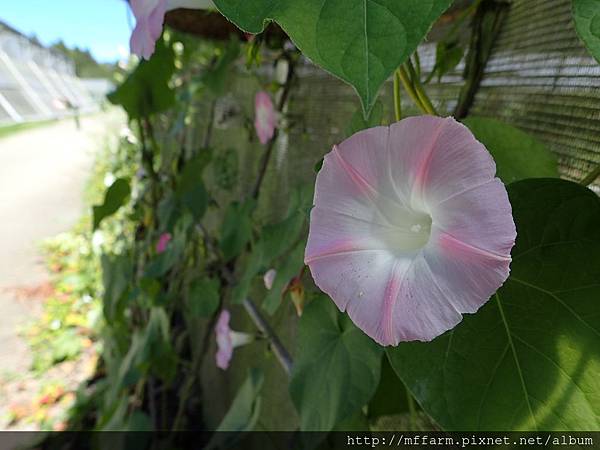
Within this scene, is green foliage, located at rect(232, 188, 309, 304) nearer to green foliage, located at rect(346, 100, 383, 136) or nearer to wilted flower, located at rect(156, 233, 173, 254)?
green foliage, located at rect(346, 100, 383, 136)

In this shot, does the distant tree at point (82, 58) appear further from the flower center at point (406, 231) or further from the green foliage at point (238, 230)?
the flower center at point (406, 231)

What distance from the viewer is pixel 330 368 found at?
529 mm

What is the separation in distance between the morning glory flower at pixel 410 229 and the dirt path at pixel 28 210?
79.3 inches

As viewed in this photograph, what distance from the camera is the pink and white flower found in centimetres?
95

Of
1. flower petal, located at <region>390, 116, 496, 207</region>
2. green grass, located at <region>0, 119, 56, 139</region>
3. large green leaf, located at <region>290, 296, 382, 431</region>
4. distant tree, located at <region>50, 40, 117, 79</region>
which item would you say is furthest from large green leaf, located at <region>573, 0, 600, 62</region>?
distant tree, located at <region>50, 40, 117, 79</region>

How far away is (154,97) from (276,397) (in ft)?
2.36

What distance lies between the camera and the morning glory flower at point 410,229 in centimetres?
25

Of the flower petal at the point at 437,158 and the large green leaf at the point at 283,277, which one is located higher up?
the flower petal at the point at 437,158

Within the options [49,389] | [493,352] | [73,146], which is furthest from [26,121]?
[493,352]

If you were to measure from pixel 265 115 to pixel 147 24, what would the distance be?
2.02 ft

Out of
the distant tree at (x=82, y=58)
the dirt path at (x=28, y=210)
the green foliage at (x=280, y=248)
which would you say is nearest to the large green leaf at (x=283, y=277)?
the green foliage at (x=280, y=248)

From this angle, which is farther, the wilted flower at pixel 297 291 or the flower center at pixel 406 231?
the wilted flower at pixel 297 291

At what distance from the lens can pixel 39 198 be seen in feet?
15.6

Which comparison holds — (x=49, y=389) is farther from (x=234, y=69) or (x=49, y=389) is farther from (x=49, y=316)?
(x=234, y=69)
